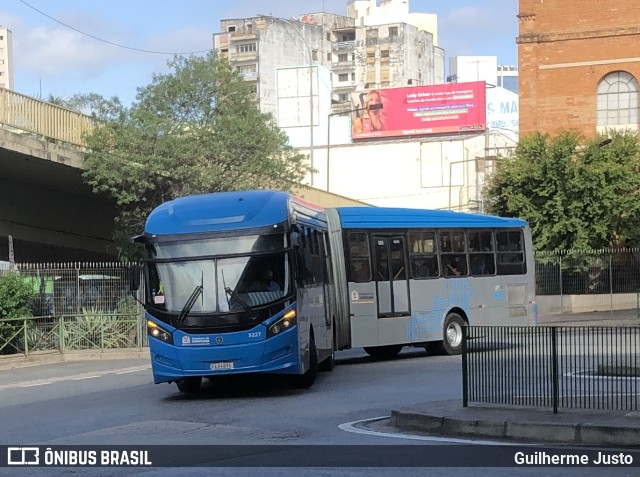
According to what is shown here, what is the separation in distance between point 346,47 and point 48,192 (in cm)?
9127

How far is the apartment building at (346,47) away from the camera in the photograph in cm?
11038

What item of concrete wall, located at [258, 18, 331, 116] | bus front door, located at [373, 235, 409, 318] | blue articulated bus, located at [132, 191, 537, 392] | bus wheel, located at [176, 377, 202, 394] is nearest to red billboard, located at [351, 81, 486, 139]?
concrete wall, located at [258, 18, 331, 116]

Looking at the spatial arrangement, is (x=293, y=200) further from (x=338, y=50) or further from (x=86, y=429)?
(x=338, y=50)

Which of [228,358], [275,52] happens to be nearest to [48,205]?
[228,358]

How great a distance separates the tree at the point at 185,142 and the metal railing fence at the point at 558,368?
20695 millimetres

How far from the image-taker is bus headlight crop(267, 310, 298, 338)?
16.7 metres

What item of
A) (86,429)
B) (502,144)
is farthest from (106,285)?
(502,144)

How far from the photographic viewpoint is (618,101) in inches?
1859

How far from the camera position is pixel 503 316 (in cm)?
2556

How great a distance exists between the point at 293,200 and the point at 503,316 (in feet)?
29.4

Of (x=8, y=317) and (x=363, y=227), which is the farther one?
(x=8, y=317)

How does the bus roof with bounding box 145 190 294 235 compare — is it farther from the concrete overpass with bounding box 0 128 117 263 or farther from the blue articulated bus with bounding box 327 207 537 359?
the concrete overpass with bounding box 0 128 117 263

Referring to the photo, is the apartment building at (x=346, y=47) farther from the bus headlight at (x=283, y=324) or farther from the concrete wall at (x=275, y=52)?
the bus headlight at (x=283, y=324)

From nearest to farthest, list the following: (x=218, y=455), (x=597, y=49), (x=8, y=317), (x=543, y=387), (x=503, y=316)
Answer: (x=218, y=455)
(x=543, y=387)
(x=503, y=316)
(x=8, y=317)
(x=597, y=49)
